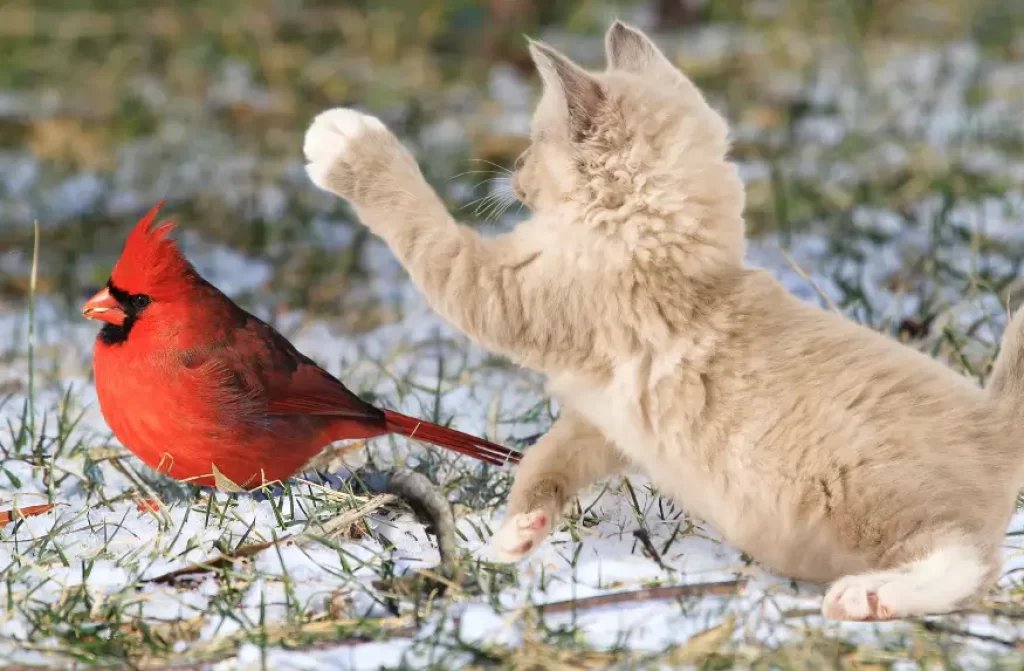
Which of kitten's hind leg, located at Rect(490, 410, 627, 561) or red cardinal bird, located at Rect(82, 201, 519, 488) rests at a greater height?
red cardinal bird, located at Rect(82, 201, 519, 488)

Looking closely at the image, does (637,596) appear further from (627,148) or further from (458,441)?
(627,148)

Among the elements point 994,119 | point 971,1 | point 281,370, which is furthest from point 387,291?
point 971,1

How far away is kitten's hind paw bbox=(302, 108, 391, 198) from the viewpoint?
288cm

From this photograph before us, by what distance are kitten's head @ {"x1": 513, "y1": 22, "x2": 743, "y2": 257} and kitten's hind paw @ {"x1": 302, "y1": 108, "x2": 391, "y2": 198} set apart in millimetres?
376

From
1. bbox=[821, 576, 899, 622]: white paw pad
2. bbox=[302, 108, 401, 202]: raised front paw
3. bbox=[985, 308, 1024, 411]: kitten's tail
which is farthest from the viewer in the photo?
bbox=[302, 108, 401, 202]: raised front paw

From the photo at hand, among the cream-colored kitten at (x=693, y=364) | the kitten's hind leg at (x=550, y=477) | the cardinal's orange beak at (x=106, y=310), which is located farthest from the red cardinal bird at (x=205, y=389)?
the cream-colored kitten at (x=693, y=364)

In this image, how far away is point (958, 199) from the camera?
17.4 feet

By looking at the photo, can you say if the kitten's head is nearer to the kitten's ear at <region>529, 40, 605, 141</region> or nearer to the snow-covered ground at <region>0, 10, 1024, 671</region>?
the kitten's ear at <region>529, 40, 605, 141</region>

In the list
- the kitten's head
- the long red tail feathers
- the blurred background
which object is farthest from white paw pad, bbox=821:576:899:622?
the blurred background

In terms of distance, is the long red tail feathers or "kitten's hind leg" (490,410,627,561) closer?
"kitten's hind leg" (490,410,627,561)

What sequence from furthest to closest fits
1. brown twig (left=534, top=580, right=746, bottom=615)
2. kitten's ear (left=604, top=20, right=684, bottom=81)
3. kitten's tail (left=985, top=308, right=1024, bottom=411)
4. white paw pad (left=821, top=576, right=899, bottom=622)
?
kitten's ear (left=604, top=20, right=684, bottom=81)
kitten's tail (left=985, top=308, right=1024, bottom=411)
brown twig (left=534, top=580, right=746, bottom=615)
white paw pad (left=821, top=576, right=899, bottom=622)

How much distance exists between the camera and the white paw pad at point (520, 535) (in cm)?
264

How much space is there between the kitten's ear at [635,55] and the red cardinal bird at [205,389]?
921 millimetres

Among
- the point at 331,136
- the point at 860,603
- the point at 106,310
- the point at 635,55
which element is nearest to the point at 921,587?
the point at 860,603
